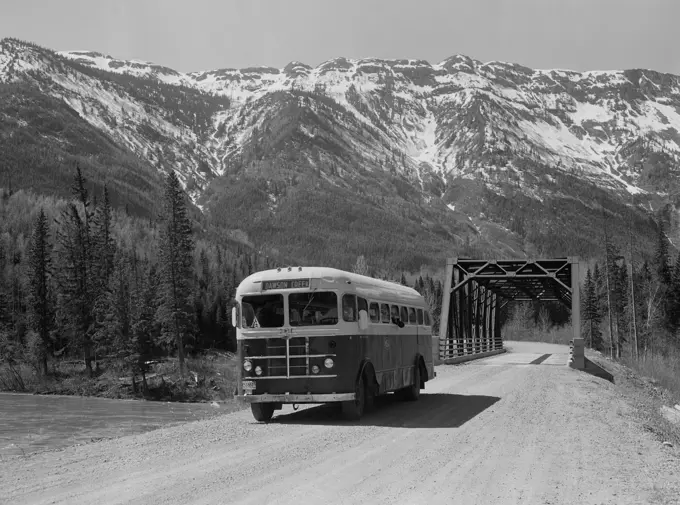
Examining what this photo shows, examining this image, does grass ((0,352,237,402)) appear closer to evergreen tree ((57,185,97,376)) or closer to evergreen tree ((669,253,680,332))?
evergreen tree ((57,185,97,376))

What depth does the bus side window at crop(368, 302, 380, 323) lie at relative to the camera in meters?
16.1

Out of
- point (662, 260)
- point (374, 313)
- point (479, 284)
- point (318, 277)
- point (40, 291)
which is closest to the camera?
point (318, 277)

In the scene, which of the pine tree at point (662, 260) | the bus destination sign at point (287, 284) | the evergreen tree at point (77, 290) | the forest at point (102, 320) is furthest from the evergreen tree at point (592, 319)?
the bus destination sign at point (287, 284)

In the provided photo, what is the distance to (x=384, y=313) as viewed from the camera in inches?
675

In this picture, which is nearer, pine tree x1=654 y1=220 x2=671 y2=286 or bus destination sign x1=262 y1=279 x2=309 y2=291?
bus destination sign x1=262 y1=279 x2=309 y2=291

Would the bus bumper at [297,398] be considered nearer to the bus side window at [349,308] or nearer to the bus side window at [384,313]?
the bus side window at [349,308]

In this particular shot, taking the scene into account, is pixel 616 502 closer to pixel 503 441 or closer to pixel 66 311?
→ pixel 503 441

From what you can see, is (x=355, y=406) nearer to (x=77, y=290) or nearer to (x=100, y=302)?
(x=100, y=302)

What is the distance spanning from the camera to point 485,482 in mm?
9086

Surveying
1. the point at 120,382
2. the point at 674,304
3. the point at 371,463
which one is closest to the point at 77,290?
the point at 120,382

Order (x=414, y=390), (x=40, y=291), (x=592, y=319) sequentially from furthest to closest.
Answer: (x=592, y=319) → (x=40, y=291) → (x=414, y=390)

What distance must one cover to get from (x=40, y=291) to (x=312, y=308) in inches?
2645

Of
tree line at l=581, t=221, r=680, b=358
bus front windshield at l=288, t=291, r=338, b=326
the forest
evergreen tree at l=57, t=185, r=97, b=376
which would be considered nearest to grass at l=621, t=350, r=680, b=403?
tree line at l=581, t=221, r=680, b=358

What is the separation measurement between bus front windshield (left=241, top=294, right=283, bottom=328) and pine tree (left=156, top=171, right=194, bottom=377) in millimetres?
55204
